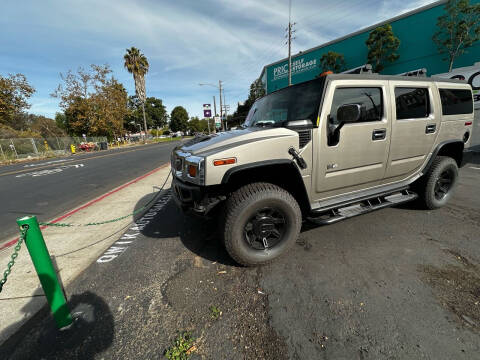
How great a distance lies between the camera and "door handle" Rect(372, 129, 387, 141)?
2.47 m

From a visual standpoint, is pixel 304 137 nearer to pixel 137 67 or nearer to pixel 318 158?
pixel 318 158

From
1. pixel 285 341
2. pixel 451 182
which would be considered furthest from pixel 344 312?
pixel 451 182

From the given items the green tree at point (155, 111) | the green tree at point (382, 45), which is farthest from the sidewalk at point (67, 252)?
the green tree at point (155, 111)

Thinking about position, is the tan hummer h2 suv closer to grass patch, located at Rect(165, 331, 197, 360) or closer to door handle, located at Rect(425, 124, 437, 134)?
door handle, located at Rect(425, 124, 437, 134)

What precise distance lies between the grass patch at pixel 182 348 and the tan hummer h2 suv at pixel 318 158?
81 cm

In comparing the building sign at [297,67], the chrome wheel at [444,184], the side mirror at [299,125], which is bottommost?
the chrome wheel at [444,184]

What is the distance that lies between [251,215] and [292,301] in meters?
0.84

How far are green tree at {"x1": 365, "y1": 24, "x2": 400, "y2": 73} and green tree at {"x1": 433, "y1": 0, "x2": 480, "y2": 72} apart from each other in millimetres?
3034

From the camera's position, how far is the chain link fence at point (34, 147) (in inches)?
723

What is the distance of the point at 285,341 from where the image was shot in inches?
56.5

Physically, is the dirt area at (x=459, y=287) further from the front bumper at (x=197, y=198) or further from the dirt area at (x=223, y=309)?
the front bumper at (x=197, y=198)

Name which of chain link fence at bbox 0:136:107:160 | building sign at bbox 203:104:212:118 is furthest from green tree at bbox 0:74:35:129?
building sign at bbox 203:104:212:118

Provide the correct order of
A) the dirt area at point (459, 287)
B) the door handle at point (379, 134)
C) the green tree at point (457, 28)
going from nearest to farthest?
the dirt area at point (459, 287), the door handle at point (379, 134), the green tree at point (457, 28)

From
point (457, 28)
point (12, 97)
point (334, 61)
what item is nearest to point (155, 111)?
point (12, 97)
